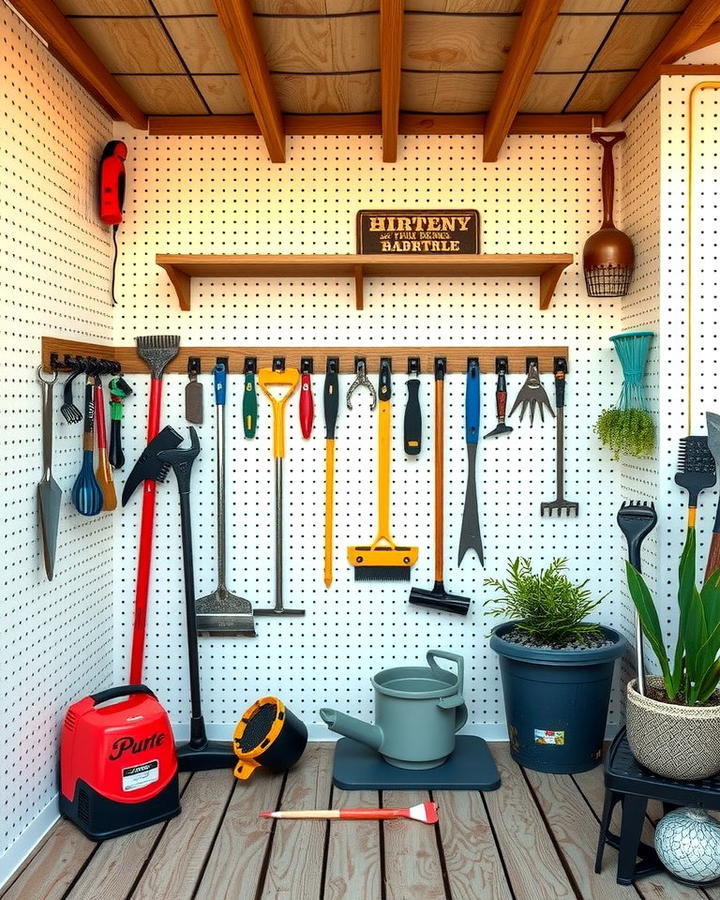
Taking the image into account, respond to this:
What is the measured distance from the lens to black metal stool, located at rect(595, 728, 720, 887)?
1.96m

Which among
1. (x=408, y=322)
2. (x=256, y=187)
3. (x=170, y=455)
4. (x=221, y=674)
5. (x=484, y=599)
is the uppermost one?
(x=256, y=187)

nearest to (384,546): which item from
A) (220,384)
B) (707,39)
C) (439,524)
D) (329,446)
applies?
(439,524)

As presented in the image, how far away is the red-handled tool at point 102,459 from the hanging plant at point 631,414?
163 centimetres

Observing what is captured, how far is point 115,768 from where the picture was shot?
2260 millimetres

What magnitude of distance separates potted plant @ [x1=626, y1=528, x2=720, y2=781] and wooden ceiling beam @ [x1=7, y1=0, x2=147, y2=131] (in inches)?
80.0

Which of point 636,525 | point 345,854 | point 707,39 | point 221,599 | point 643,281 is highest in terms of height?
point 707,39

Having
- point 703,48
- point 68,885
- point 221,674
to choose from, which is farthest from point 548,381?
point 68,885

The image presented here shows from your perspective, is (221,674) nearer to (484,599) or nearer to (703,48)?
(484,599)

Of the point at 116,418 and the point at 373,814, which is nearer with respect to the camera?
the point at 373,814

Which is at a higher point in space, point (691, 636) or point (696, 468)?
point (696, 468)

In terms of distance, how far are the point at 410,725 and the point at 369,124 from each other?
78.9 inches

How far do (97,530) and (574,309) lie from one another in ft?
5.94

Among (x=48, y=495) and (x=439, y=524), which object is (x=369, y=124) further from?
(x=48, y=495)

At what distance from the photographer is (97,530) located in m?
2.77
